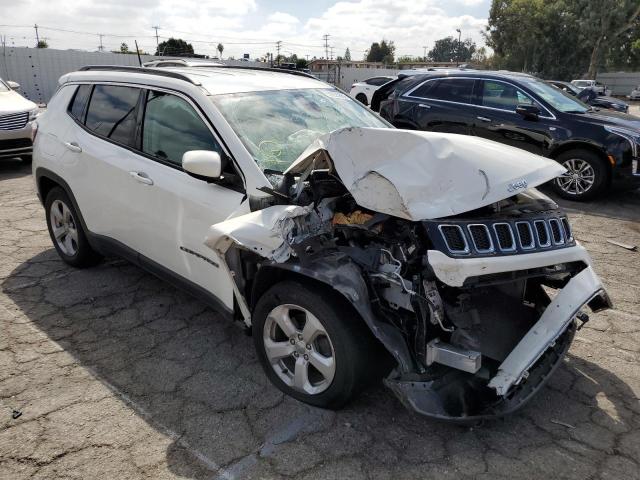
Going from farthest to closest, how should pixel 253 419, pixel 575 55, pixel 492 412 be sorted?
pixel 575 55 → pixel 253 419 → pixel 492 412

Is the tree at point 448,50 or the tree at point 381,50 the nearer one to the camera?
the tree at point 381,50

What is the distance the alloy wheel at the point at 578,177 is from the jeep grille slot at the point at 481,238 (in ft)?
18.9

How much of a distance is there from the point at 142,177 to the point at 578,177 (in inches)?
255

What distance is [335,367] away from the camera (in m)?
2.64

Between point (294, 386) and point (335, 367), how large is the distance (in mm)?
388

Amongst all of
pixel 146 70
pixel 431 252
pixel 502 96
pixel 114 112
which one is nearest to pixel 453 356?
pixel 431 252

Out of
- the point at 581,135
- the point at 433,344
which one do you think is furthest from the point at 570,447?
the point at 581,135

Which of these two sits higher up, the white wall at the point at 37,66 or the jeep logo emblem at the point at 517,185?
the jeep logo emblem at the point at 517,185

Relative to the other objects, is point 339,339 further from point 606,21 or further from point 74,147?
point 606,21

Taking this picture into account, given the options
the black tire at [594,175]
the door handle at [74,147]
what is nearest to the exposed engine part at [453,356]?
the door handle at [74,147]

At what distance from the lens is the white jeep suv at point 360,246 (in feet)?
8.19

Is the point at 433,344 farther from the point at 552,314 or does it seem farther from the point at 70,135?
the point at 70,135

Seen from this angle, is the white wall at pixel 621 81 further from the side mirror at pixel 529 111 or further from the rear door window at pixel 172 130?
the rear door window at pixel 172 130

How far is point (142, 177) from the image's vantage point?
141 inches
